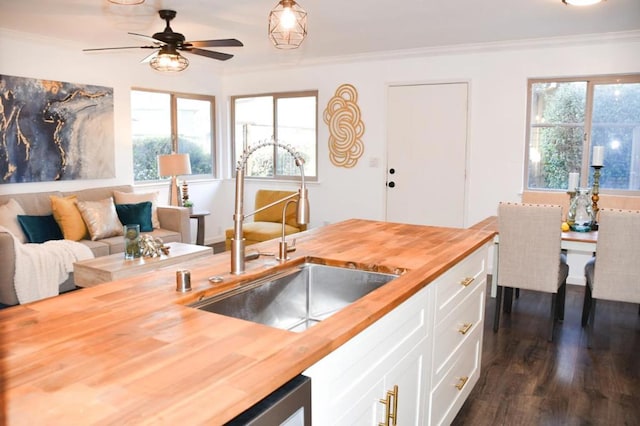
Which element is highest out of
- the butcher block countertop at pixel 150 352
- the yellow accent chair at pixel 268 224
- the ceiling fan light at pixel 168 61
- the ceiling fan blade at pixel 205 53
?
the ceiling fan blade at pixel 205 53

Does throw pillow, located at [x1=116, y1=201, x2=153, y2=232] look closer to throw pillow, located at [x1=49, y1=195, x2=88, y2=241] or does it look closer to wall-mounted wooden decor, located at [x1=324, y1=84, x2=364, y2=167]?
throw pillow, located at [x1=49, y1=195, x2=88, y2=241]

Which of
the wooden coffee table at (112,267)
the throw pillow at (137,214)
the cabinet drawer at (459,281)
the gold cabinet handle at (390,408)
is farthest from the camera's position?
the throw pillow at (137,214)

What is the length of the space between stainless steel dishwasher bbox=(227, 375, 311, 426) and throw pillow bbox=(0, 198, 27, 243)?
4.20 m

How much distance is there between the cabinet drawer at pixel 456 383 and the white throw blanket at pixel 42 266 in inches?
131

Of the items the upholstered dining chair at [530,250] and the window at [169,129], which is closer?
the upholstered dining chair at [530,250]

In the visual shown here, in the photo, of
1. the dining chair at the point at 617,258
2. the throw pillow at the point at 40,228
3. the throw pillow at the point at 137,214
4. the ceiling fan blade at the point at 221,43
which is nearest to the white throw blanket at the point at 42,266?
the throw pillow at the point at 40,228

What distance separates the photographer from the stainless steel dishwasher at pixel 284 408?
3.07ft

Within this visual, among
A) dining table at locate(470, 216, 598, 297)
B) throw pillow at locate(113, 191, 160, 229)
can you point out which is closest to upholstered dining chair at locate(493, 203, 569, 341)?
dining table at locate(470, 216, 598, 297)

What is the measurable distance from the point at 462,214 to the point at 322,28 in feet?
8.20

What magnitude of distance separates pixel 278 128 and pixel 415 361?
5.31 meters

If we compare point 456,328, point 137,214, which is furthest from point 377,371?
point 137,214

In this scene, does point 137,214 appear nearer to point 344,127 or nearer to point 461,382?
point 344,127

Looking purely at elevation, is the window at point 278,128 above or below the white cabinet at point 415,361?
above

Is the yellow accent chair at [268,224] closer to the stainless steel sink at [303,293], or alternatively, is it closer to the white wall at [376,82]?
the white wall at [376,82]
